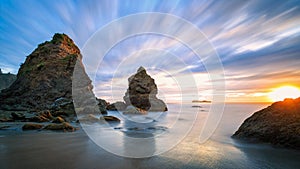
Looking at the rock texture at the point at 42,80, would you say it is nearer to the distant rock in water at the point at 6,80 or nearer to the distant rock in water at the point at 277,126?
the distant rock in water at the point at 277,126

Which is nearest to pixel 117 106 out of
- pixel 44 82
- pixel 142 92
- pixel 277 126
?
pixel 142 92

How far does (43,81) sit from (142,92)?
28.1 metres

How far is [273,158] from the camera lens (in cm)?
446

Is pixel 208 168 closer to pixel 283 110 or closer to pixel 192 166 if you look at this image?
pixel 192 166

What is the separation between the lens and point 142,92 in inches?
1917

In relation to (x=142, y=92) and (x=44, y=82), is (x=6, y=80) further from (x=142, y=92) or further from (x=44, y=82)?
(x=142, y=92)

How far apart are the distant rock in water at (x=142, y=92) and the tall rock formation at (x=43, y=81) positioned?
721 inches

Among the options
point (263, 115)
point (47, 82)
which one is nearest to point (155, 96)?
point (47, 82)

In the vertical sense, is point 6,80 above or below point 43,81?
above

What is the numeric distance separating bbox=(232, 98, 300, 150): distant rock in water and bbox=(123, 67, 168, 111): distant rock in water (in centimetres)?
3984

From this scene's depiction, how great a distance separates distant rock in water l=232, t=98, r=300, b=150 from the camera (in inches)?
211

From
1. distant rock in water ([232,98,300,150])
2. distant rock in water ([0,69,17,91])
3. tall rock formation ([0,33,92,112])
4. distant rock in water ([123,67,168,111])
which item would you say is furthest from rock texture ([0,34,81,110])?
distant rock in water ([0,69,17,91])

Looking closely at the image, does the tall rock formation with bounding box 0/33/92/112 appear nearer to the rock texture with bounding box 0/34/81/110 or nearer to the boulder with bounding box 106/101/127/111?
the rock texture with bounding box 0/34/81/110

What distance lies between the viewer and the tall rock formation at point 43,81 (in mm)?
26094
